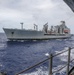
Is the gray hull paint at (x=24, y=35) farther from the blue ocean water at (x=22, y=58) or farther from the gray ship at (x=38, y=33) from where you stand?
the blue ocean water at (x=22, y=58)

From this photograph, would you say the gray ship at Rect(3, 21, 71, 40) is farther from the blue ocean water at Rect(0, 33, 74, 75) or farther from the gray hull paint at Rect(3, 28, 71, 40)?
the blue ocean water at Rect(0, 33, 74, 75)

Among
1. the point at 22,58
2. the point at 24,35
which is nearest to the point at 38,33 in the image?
the point at 24,35

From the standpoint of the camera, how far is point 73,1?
6.27 m

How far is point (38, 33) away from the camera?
8338cm

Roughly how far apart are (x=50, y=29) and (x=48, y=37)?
11009 millimetres

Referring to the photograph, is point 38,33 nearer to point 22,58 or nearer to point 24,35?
point 24,35

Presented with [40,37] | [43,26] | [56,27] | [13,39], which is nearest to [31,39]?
[40,37]

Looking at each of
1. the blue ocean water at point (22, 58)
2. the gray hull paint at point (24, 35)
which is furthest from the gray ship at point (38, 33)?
the blue ocean water at point (22, 58)

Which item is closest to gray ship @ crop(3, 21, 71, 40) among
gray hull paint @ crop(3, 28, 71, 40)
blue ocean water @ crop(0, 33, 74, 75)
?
gray hull paint @ crop(3, 28, 71, 40)

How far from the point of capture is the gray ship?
75.5 metres

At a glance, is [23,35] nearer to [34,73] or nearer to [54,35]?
[54,35]

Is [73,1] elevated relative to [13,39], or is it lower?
elevated

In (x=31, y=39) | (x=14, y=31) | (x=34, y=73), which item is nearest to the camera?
(x=34, y=73)

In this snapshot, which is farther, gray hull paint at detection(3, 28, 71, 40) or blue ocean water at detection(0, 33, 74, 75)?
gray hull paint at detection(3, 28, 71, 40)
